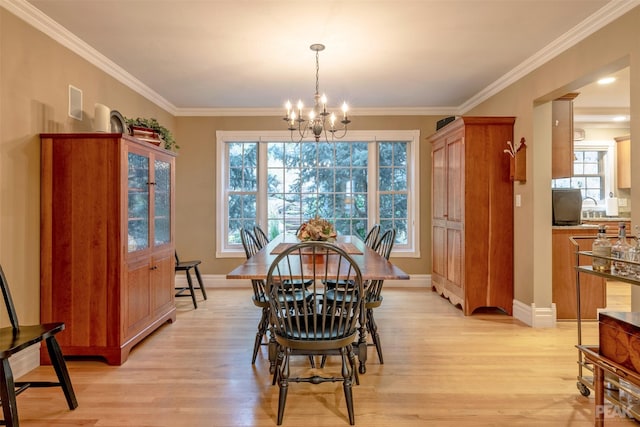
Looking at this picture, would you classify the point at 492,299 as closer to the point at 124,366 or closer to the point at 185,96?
the point at 124,366

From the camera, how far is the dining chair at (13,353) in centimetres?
186

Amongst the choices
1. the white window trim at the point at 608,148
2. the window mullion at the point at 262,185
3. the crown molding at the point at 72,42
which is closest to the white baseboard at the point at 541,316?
the window mullion at the point at 262,185

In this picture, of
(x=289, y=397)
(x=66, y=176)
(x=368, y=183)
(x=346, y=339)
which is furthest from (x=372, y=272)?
(x=368, y=183)

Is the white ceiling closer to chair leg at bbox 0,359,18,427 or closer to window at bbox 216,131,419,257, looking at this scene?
window at bbox 216,131,419,257

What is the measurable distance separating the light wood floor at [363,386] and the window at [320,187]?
216cm

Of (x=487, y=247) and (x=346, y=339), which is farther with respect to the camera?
(x=487, y=247)

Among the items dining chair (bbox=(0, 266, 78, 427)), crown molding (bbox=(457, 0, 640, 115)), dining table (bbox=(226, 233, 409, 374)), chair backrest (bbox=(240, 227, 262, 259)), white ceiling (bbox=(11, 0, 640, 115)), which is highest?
white ceiling (bbox=(11, 0, 640, 115))

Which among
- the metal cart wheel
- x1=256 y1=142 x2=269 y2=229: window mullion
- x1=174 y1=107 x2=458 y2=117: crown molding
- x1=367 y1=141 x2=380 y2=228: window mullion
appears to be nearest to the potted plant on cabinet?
x1=174 y1=107 x2=458 y2=117: crown molding

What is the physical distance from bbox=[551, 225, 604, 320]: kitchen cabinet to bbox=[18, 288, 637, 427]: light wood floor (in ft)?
0.73

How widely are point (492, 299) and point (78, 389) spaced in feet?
12.2

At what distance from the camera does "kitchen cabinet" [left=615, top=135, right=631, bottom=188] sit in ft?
20.4

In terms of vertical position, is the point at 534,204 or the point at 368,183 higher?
the point at 368,183

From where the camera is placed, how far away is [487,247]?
4.14 m

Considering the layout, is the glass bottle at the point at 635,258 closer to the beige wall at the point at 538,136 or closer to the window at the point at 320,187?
the beige wall at the point at 538,136
